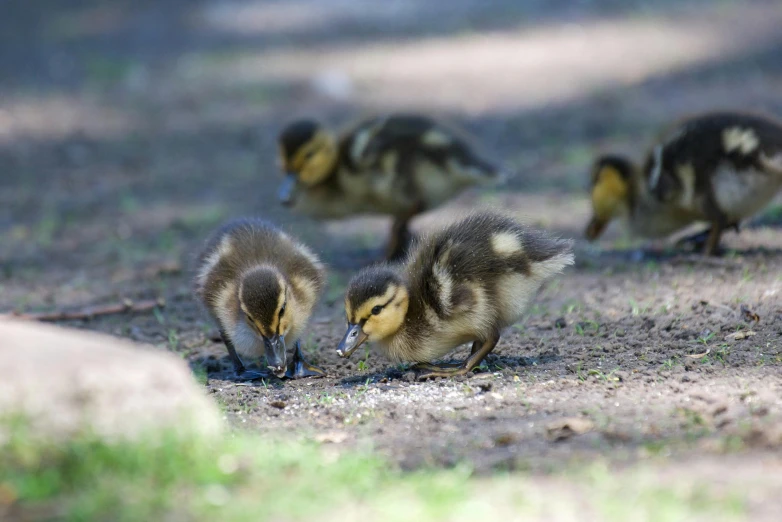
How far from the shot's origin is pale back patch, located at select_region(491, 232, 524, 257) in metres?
4.88

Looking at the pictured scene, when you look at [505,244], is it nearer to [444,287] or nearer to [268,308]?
[444,287]

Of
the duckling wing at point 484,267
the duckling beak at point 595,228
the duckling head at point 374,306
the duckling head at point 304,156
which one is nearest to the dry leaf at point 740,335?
the duckling wing at point 484,267

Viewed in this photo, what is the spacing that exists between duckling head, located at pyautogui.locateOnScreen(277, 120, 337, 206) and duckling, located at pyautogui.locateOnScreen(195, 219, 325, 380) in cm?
205

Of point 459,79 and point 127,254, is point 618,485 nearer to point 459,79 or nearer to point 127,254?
point 127,254

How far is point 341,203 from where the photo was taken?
7.90m

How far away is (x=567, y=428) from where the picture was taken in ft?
12.6

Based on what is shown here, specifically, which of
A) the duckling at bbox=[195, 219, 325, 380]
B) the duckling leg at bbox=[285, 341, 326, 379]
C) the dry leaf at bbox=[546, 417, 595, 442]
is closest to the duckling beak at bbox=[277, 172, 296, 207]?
the duckling at bbox=[195, 219, 325, 380]

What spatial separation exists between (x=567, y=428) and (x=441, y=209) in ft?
16.4

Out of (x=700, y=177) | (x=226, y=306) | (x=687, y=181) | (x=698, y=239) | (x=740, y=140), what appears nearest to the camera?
(x=226, y=306)

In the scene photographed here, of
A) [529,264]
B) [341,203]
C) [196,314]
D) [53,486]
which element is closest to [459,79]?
[341,203]

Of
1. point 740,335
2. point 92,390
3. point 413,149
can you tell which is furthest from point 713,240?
point 92,390

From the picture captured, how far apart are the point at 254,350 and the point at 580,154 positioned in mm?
5674

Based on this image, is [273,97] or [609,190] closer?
[609,190]

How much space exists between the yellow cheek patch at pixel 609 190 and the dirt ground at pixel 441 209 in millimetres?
343
